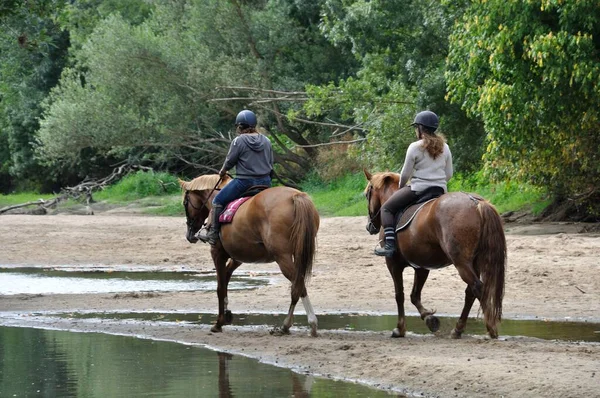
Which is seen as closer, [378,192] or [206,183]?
[378,192]

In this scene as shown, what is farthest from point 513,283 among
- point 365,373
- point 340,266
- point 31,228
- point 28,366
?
point 31,228

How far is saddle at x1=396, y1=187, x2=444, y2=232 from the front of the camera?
1093 centimetres

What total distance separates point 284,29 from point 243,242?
26.2 m

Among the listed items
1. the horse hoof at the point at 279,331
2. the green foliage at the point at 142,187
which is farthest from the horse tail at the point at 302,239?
the green foliage at the point at 142,187

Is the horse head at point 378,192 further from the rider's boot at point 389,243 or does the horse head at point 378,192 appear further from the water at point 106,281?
the water at point 106,281

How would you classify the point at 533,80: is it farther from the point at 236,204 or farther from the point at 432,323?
the point at 432,323

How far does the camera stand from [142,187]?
40.8 m

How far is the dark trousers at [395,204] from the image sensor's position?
1108 centimetres

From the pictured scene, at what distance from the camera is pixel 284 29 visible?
3712 centimetres

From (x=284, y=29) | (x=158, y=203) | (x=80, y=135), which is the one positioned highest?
(x=284, y=29)

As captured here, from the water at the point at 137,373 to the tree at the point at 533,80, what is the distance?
808 centimetres

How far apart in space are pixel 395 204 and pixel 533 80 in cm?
716

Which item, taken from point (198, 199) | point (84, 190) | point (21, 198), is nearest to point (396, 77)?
point (198, 199)

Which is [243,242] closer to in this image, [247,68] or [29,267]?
[29,267]
